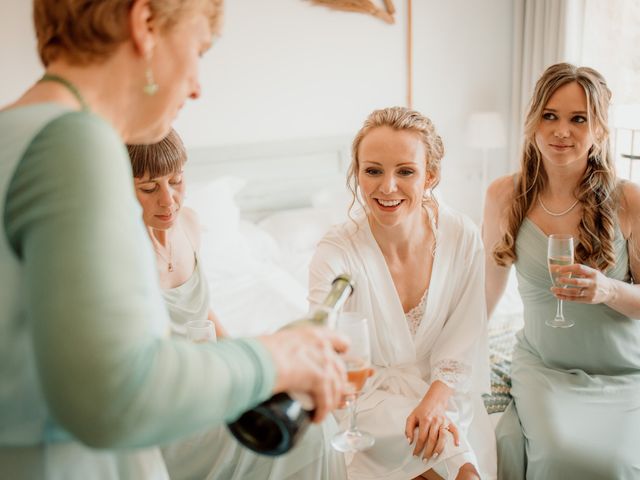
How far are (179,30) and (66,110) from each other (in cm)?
16

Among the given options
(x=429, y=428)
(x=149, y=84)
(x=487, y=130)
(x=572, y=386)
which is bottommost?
(x=572, y=386)

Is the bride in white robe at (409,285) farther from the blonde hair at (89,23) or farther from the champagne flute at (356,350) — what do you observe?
the blonde hair at (89,23)

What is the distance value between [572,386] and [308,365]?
159 centimetres

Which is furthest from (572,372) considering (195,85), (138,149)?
(195,85)

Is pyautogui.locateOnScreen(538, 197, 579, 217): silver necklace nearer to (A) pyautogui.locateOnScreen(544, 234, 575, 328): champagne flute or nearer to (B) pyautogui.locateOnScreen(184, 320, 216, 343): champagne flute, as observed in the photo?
(A) pyautogui.locateOnScreen(544, 234, 575, 328): champagne flute

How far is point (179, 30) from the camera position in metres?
0.75

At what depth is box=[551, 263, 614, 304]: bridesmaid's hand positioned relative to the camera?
1863 mm

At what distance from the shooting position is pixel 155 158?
1.76 meters

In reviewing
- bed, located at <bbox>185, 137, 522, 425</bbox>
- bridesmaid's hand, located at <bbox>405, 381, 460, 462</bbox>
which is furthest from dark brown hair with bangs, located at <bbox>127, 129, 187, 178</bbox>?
bed, located at <bbox>185, 137, 522, 425</bbox>

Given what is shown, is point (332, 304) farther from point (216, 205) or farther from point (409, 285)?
point (216, 205)

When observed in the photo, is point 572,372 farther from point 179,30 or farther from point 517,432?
point 179,30

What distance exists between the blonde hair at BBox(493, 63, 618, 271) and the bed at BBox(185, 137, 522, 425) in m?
0.53

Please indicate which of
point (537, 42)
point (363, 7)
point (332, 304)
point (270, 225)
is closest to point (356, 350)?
point (332, 304)

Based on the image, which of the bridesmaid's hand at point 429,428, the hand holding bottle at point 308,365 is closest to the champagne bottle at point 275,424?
the hand holding bottle at point 308,365
